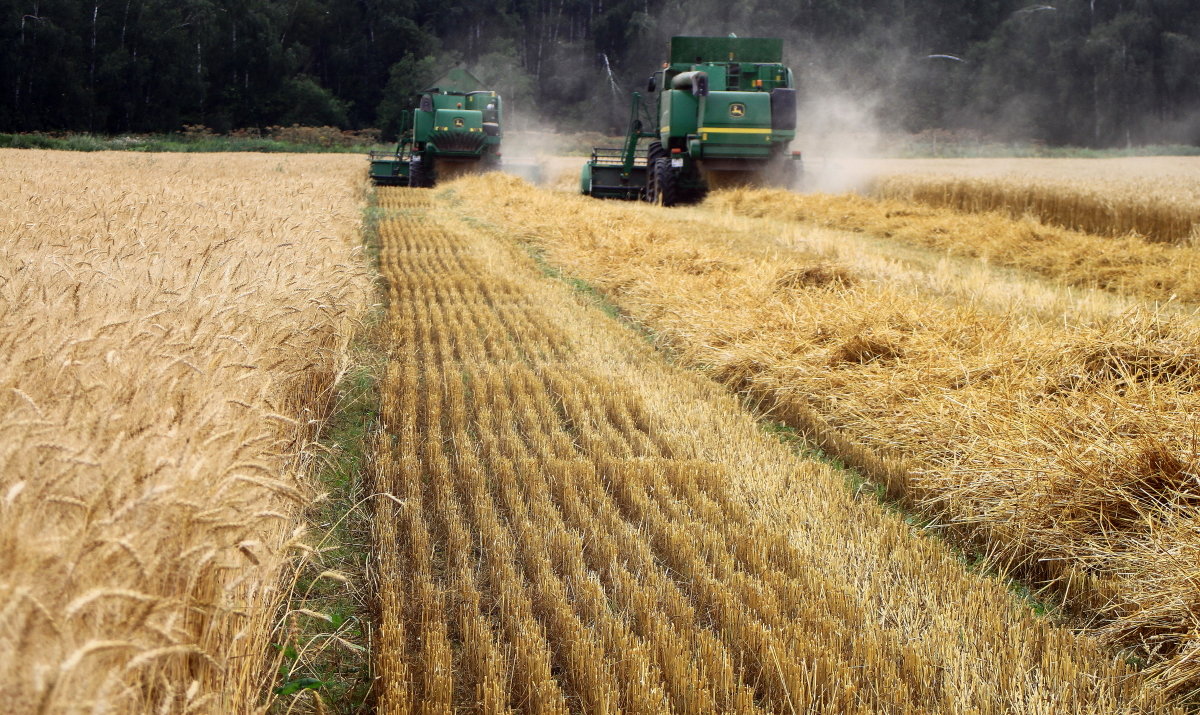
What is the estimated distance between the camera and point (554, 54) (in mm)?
73875

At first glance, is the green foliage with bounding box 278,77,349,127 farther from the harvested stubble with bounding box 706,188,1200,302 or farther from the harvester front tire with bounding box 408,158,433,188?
the harvested stubble with bounding box 706,188,1200,302

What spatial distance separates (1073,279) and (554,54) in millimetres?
66777

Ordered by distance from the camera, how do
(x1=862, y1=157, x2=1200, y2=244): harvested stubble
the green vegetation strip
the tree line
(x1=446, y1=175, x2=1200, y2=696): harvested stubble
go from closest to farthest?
the green vegetation strip, (x1=446, y1=175, x2=1200, y2=696): harvested stubble, (x1=862, y1=157, x2=1200, y2=244): harvested stubble, the tree line

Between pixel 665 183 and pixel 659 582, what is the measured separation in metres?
16.6

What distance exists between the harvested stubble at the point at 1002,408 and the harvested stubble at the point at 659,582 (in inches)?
13.2

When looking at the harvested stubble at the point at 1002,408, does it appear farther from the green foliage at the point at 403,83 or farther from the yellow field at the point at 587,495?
the green foliage at the point at 403,83

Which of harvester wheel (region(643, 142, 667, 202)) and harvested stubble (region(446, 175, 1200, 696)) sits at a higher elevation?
harvester wheel (region(643, 142, 667, 202))

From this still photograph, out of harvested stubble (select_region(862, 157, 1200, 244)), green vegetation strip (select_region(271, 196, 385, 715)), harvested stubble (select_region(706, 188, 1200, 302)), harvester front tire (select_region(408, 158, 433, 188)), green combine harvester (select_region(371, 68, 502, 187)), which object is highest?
green combine harvester (select_region(371, 68, 502, 187))

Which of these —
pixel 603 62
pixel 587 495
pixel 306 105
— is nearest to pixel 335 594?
pixel 587 495

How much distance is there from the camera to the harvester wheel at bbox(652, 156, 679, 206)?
19.5 meters

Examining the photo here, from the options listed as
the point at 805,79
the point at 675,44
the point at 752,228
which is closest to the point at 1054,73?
the point at 805,79

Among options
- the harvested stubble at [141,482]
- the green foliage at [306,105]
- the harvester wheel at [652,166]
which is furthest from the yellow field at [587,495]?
the green foliage at [306,105]

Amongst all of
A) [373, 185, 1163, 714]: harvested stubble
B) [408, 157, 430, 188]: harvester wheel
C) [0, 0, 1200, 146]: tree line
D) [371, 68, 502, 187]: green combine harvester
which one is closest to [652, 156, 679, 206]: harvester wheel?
[371, 68, 502, 187]: green combine harvester

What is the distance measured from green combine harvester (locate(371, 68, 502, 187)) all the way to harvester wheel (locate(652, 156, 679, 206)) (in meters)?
7.04
